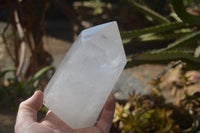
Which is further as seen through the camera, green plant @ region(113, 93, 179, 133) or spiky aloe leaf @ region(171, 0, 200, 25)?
green plant @ region(113, 93, 179, 133)

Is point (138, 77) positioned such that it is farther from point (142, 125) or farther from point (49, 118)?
point (49, 118)

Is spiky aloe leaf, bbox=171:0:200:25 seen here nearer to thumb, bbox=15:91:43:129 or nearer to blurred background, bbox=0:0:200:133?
blurred background, bbox=0:0:200:133

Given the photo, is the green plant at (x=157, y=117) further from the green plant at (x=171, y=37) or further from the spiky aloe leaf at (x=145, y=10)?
the spiky aloe leaf at (x=145, y=10)

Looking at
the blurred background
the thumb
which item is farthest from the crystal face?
the blurred background


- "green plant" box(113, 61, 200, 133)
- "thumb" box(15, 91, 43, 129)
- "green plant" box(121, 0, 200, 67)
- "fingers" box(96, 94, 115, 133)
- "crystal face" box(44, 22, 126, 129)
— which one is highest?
"crystal face" box(44, 22, 126, 129)

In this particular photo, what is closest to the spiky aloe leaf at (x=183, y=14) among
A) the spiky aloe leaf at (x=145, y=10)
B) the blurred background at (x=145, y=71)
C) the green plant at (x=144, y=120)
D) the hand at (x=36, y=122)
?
the blurred background at (x=145, y=71)

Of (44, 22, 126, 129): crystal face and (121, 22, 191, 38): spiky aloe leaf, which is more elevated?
(44, 22, 126, 129): crystal face

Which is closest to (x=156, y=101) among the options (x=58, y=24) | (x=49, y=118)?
(x=49, y=118)

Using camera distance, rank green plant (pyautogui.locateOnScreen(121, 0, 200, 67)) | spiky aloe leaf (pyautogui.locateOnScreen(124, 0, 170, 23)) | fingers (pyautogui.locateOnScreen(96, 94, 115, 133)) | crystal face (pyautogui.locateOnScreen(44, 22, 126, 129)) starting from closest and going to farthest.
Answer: crystal face (pyautogui.locateOnScreen(44, 22, 126, 129)), fingers (pyautogui.locateOnScreen(96, 94, 115, 133)), green plant (pyautogui.locateOnScreen(121, 0, 200, 67)), spiky aloe leaf (pyautogui.locateOnScreen(124, 0, 170, 23))
